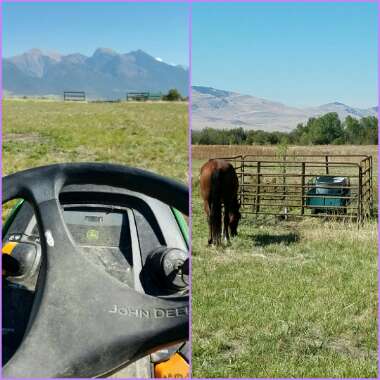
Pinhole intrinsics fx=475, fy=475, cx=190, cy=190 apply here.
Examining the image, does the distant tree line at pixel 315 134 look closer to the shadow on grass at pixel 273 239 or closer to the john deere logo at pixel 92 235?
the shadow on grass at pixel 273 239

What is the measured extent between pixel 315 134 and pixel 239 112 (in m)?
0.28

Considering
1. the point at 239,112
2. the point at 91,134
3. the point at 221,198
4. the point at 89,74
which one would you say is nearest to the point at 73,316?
the point at 91,134

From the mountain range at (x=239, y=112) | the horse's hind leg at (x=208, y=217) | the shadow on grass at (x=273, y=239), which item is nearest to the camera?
the horse's hind leg at (x=208, y=217)

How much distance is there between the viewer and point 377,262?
1668 mm

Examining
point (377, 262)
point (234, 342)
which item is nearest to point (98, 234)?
point (234, 342)

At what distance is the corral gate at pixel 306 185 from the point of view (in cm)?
158

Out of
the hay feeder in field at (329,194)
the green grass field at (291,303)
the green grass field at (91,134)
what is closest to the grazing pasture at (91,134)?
the green grass field at (91,134)

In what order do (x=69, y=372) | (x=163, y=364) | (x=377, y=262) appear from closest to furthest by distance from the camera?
1. (x=69, y=372)
2. (x=163, y=364)
3. (x=377, y=262)

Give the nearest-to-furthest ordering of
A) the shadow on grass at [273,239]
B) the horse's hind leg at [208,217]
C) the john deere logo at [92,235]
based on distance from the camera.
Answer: the john deere logo at [92,235] < the horse's hind leg at [208,217] < the shadow on grass at [273,239]

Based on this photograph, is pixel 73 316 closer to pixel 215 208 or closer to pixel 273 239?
pixel 215 208

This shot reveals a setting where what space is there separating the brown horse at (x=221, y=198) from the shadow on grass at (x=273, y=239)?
10cm

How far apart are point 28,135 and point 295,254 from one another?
96 centimetres

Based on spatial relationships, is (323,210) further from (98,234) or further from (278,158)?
(98,234)

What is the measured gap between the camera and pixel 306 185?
5.46 feet
